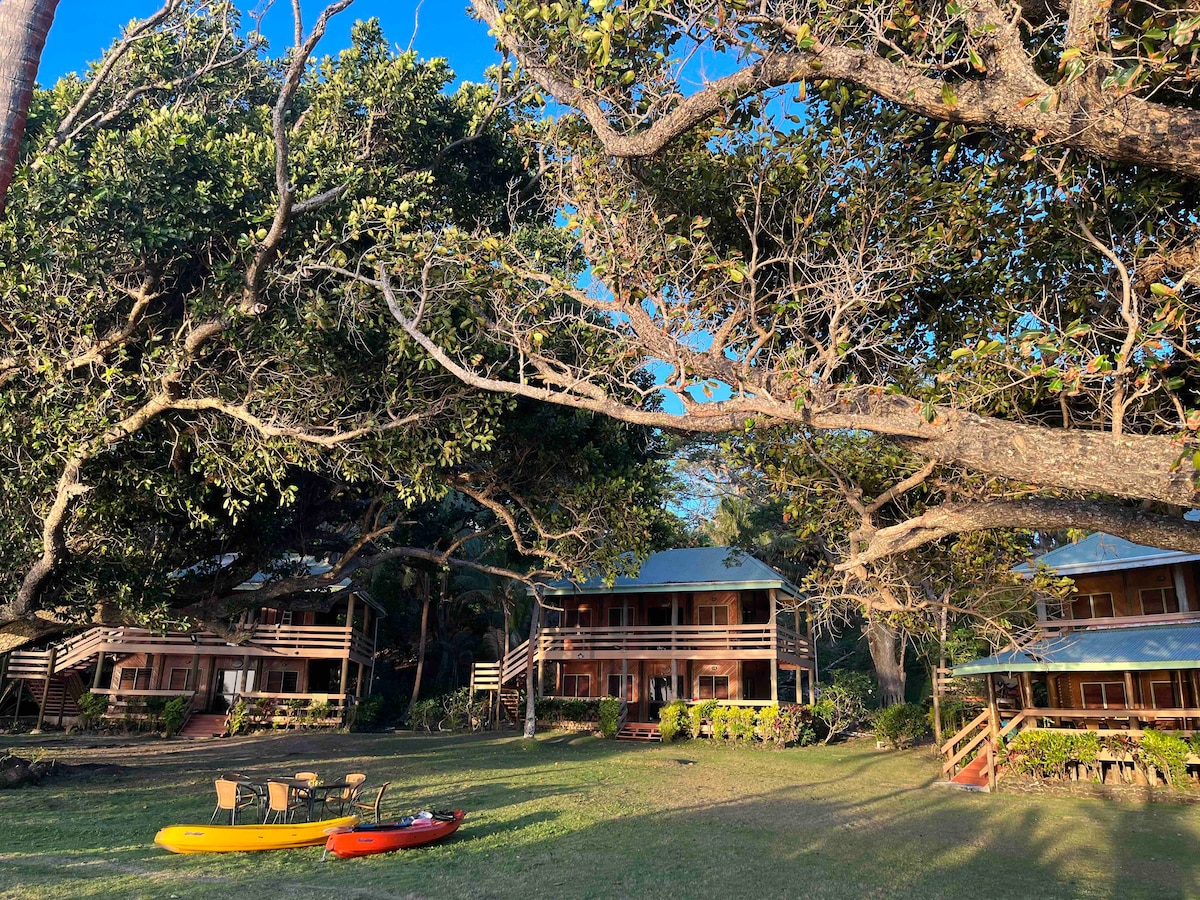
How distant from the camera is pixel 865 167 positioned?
9.35m

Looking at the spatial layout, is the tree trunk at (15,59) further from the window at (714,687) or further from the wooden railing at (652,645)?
the window at (714,687)

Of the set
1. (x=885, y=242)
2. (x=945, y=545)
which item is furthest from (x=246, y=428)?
(x=945, y=545)

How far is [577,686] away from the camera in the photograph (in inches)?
1319

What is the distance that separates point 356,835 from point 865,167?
1039 cm

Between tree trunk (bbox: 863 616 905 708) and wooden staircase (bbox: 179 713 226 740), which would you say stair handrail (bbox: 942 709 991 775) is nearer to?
tree trunk (bbox: 863 616 905 708)

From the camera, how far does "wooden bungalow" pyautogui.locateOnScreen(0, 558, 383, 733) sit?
2823cm

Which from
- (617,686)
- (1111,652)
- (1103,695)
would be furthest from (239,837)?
(617,686)

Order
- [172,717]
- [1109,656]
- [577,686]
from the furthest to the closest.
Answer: [577,686] < [172,717] < [1109,656]

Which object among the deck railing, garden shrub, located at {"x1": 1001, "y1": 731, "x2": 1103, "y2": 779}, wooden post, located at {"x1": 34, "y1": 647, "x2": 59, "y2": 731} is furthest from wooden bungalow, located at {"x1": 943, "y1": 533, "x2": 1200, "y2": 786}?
wooden post, located at {"x1": 34, "y1": 647, "x2": 59, "y2": 731}

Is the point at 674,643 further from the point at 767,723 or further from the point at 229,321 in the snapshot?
the point at 229,321

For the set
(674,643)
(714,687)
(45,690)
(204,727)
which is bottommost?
(204,727)

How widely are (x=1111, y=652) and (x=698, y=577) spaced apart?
14524mm

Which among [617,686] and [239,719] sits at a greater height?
[617,686]

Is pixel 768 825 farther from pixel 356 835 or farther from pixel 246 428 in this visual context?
pixel 246 428
